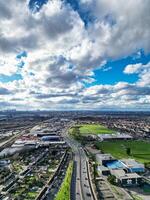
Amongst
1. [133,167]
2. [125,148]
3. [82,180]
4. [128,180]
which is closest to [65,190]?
[82,180]

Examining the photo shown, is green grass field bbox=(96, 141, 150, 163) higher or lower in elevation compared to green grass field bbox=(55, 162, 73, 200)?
higher

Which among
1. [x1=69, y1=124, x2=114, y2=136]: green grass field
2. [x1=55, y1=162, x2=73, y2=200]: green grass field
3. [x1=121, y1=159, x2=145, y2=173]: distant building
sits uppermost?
[x1=69, y1=124, x2=114, y2=136]: green grass field

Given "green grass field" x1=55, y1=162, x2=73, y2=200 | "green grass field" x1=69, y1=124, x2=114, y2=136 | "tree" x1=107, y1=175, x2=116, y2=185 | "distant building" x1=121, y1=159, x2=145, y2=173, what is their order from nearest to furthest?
"green grass field" x1=55, y1=162, x2=73, y2=200 < "tree" x1=107, y1=175, x2=116, y2=185 < "distant building" x1=121, y1=159, x2=145, y2=173 < "green grass field" x1=69, y1=124, x2=114, y2=136

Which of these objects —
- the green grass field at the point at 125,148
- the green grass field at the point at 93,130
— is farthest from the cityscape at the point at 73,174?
the green grass field at the point at 93,130

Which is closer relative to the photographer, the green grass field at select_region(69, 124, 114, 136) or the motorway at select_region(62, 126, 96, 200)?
the motorway at select_region(62, 126, 96, 200)

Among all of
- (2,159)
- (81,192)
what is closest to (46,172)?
(81,192)

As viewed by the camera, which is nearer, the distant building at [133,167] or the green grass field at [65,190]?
the green grass field at [65,190]

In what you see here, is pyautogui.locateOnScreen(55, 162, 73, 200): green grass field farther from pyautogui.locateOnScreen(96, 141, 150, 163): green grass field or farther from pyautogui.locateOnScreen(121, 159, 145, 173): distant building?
pyautogui.locateOnScreen(96, 141, 150, 163): green grass field

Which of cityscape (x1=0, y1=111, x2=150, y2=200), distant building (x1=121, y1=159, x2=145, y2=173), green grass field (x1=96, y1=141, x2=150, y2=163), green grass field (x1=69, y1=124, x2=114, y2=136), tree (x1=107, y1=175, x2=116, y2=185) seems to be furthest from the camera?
green grass field (x1=69, y1=124, x2=114, y2=136)

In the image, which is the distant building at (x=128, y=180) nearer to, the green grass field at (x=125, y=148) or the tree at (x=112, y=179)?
the tree at (x=112, y=179)

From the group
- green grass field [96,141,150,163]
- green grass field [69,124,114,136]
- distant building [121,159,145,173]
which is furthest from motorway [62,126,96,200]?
green grass field [69,124,114,136]

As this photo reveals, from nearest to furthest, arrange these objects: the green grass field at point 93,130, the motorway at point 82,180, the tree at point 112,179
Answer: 1. the motorway at point 82,180
2. the tree at point 112,179
3. the green grass field at point 93,130

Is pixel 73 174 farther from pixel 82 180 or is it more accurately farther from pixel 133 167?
pixel 133 167
